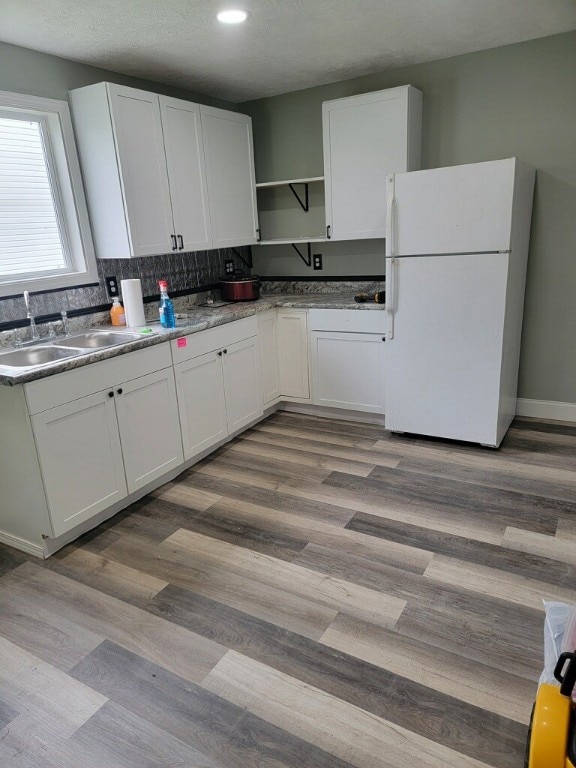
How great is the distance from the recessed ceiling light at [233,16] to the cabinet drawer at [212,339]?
Result: 5.27ft

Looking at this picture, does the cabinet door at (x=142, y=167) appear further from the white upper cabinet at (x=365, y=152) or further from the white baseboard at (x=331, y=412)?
the white baseboard at (x=331, y=412)

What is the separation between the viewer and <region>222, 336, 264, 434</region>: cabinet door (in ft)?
11.3

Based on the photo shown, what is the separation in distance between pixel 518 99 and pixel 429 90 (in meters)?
0.58

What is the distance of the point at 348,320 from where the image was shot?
3580 mm

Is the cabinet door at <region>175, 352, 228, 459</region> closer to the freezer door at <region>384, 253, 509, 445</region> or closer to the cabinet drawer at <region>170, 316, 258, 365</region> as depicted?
the cabinet drawer at <region>170, 316, 258, 365</region>

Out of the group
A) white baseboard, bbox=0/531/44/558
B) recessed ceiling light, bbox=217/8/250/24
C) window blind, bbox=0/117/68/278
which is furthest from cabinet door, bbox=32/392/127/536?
recessed ceiling light, bbox=217/8/250/24

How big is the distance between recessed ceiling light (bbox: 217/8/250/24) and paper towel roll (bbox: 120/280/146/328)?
144 cm

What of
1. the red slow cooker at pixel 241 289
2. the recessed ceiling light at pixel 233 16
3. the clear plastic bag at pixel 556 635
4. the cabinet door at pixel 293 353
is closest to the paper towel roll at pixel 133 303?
the red slow cooker at pixel 241 289

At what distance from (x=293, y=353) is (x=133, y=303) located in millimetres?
1299

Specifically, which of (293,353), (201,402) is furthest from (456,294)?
(201,402)

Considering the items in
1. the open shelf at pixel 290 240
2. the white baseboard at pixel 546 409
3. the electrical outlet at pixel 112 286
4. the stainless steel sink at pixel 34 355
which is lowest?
the white baseboard at pixel 546 409

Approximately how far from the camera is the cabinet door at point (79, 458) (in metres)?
2.30

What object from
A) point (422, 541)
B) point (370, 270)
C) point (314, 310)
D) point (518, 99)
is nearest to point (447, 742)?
point (422, 541)

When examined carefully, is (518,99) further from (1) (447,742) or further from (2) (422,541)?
(1) (447,742)
